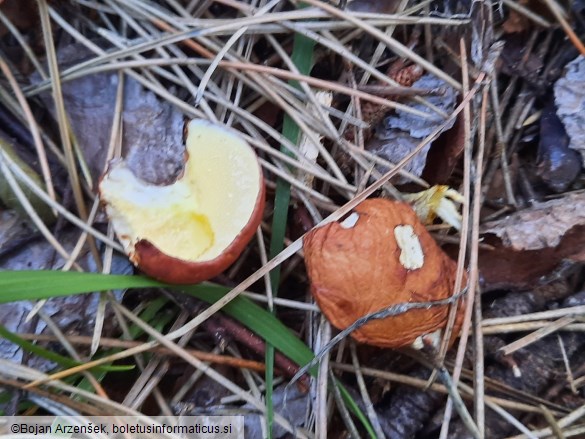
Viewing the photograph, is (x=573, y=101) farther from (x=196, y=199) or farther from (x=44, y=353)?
(x=44, y=353)

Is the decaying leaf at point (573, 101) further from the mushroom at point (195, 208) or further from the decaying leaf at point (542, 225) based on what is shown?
the mushroom at point (195, 208)

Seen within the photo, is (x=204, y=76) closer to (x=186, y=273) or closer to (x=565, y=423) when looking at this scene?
(x=186, y=273)

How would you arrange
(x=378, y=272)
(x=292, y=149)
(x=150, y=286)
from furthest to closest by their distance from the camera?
(x=292, y=149), (x=150, y=286), (x=378, y=272)

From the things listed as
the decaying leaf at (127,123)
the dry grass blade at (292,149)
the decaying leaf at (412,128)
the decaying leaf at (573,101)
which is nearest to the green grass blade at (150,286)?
the dry grass blade at (292,149)

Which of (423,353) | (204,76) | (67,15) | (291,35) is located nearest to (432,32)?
(291,35)

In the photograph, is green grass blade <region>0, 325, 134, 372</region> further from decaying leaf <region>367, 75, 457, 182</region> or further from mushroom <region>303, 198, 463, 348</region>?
decaying leaf <region>367, 75, 457, 182</region>

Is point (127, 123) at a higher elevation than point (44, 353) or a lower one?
higher

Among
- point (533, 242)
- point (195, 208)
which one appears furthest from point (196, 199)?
point (533, 242)
